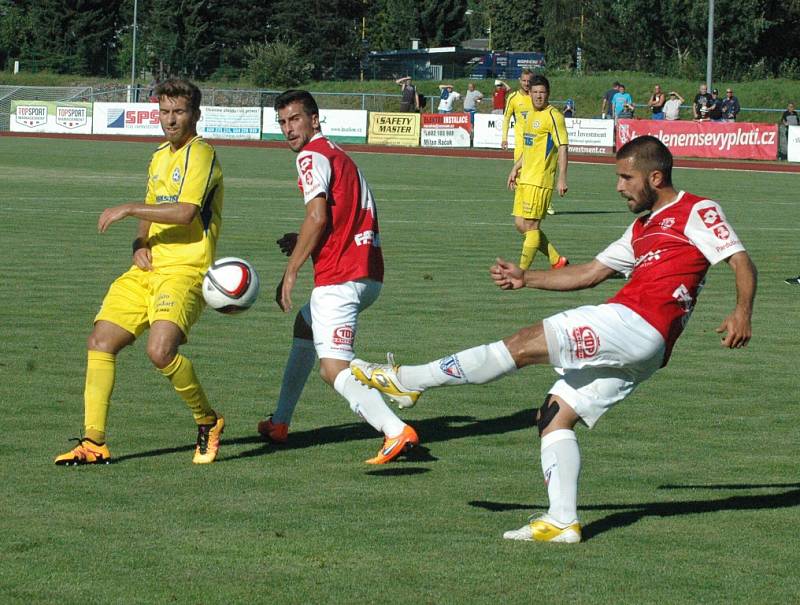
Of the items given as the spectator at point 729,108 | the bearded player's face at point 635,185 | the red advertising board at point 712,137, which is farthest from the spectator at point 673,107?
the bearded player's face at point 635,185

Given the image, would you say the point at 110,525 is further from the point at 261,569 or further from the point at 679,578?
the point at 679,578

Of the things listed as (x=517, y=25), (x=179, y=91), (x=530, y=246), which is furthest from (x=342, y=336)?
(x=517, y=25)

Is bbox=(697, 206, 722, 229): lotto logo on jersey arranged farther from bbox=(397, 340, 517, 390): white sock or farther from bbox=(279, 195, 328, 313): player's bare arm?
bbox=(279, 195, 328, 313): player's bare arm

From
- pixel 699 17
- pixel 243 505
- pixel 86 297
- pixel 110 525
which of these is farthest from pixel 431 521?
pixel 699 17

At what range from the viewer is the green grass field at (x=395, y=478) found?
5.55 m

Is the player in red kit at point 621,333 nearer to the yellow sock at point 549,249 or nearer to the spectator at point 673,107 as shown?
the yellow sock at point 549,249

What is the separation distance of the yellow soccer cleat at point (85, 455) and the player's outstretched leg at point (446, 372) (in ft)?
5.82

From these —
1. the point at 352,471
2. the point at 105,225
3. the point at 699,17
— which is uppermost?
the point at 699,17

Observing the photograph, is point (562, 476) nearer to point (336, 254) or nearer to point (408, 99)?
point (336, 254)

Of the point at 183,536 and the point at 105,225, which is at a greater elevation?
the point at 105,225

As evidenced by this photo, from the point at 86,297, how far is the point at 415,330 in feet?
11.8

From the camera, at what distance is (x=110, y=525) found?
6.26 m

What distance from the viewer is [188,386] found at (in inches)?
297

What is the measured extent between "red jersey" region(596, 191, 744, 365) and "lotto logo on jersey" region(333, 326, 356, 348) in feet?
6.15
